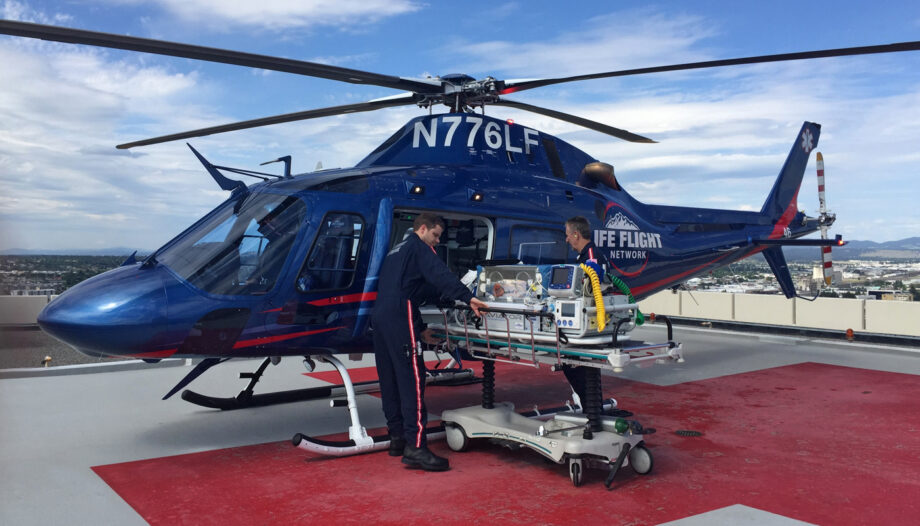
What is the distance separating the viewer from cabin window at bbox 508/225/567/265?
716cm

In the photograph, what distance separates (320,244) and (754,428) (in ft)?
14.6

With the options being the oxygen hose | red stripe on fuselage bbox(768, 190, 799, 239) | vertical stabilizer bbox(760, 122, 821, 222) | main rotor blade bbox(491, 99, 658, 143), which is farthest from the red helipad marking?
vertical stabilizer bbox(760, 122, 821, 222)

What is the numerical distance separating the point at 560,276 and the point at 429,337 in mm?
1403

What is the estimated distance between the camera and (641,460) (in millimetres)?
5180

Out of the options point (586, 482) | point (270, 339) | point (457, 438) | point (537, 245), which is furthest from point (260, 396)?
point (586, 482)

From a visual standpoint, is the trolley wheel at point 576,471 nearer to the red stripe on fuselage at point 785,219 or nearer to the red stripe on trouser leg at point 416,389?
the red stripe on trouser leg at point 416,389

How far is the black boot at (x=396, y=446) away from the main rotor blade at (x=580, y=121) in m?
4.12

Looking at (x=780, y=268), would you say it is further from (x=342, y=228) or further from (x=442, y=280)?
(x=342, y=228)

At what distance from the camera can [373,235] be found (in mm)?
6219

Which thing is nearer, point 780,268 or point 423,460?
point 423,460

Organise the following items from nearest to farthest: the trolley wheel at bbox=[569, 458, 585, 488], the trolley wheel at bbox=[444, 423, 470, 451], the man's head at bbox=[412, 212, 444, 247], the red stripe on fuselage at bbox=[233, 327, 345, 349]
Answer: the trolley wheel at bbox=[569, 458, 585, 488], the red stripe on fuselage at bbox=[233, 327, 345, 349], the man's head at bbox=[412, 212, 444, 247], the trolley wheel at bbox=[444, 423, 470, 451]

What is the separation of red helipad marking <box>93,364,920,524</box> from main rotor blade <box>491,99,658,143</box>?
3.73 m

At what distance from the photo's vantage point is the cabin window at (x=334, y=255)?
19.3 ft

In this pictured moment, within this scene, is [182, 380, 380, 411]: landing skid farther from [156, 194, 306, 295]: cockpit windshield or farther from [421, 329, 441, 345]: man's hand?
[156, 194, 306, 295]: cockpit windshield
